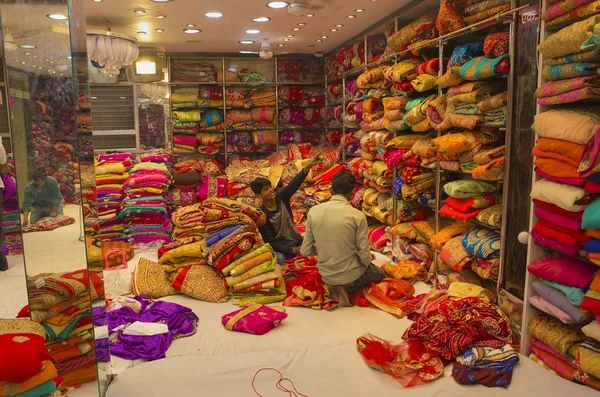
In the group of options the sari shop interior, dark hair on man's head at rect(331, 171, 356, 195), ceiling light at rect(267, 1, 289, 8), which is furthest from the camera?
ceiling light at rect(267, 1, 289, 8)

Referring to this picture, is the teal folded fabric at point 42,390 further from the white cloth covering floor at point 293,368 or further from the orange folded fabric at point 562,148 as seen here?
the orange folded fabric at point 562,148

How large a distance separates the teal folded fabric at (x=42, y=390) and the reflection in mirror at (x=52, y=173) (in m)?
0.01

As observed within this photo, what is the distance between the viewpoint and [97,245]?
256 centimetres

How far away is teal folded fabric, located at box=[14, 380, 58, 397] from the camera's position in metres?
1.79

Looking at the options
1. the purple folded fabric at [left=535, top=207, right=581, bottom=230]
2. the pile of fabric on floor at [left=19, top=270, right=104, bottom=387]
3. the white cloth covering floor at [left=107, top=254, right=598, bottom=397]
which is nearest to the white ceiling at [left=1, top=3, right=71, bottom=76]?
the pile of fabric on floor at [left=19, top=270, right=104, bottom=387]

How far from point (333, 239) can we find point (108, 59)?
8.88 feet

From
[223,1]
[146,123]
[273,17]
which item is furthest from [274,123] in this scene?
[223,1]

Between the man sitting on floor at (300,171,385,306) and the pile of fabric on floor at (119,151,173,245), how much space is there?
292cm

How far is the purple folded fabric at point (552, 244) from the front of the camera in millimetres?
2787

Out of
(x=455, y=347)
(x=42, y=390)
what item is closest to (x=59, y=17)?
(x=42, y=390)

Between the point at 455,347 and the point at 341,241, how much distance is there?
1243 mm

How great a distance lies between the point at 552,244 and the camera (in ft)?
9.58

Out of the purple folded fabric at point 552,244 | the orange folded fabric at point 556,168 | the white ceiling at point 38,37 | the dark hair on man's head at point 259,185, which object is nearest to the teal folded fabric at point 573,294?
the purple folded fabric at point 552,244

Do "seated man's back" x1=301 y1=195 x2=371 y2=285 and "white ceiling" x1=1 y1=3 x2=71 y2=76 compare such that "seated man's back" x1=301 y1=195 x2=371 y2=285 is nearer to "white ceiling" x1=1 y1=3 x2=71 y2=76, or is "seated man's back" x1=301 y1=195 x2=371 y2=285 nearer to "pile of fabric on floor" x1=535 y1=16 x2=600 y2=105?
"pile of fabric on floor" x1=535 y1=16 x2=600 y2=105
